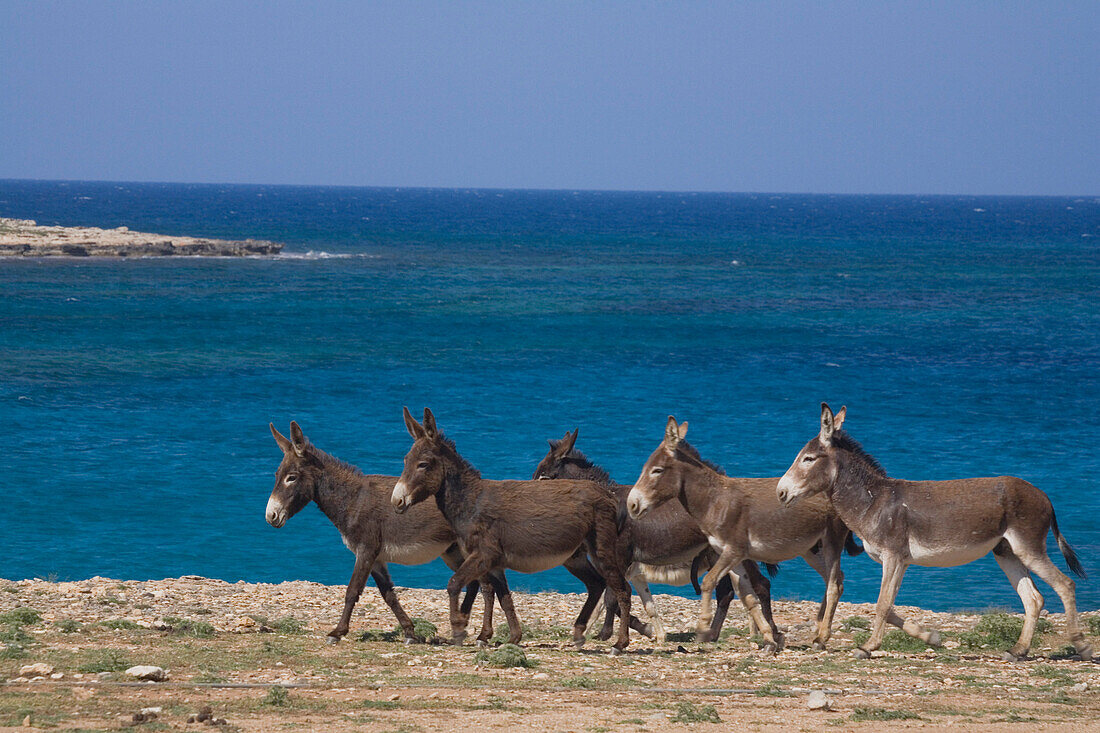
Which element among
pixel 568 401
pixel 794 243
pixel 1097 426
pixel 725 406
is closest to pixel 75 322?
pixel 568 401

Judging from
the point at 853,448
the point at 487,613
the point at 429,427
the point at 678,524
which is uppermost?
the point at 429,427

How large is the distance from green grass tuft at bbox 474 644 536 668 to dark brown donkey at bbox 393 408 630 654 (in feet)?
3.11

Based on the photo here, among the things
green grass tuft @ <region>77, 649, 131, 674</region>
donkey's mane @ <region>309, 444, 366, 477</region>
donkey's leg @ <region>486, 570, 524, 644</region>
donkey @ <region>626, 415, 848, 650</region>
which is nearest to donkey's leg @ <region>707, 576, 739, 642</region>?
donkey @ <region>626, 415, 848, 650</region>

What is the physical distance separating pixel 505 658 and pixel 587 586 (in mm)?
2295

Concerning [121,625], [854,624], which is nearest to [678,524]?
[854,624]

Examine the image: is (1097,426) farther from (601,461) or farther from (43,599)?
(43,599)

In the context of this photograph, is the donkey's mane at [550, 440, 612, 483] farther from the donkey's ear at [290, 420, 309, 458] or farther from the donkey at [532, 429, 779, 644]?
the donkey's ear at [290, 420, 309, 458]

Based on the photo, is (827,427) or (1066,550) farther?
(827,427)

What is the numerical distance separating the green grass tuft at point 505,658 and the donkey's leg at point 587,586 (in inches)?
61.4

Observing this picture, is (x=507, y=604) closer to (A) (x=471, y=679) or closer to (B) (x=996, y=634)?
(A) (x=471, y=679)

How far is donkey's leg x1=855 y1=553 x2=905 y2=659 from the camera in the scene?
12.8m

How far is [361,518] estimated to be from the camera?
1349cm

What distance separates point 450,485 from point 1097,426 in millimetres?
31806

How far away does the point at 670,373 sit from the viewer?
48.3 metres
